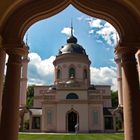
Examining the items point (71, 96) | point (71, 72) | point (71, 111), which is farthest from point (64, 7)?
point (71, 72)

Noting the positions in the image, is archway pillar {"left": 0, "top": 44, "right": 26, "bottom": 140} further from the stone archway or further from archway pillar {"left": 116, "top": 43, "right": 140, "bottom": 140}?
archway pillar {"left": 116, "top": 43, "right": 140, "bottom": 140}


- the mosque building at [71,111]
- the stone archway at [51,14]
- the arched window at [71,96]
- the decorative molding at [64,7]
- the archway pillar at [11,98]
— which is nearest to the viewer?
the archway pillar at [11,98]

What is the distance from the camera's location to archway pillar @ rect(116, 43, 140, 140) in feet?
22.4

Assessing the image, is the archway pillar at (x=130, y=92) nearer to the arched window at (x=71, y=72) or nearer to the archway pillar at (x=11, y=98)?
the archway pillar at (x=11, y=98)

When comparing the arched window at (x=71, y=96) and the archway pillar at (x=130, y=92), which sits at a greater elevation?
the arched window at (x=71, y=96)

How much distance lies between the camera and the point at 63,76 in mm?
45656

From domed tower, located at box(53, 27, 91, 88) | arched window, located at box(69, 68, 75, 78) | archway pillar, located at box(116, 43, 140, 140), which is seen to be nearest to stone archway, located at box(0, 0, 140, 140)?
archway pillar, located at box(116, 43, 140, 140)

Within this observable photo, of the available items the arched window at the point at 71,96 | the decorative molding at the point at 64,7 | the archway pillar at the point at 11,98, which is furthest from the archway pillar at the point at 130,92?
the arched window at the point at 71,96

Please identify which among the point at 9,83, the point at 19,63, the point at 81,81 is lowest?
the point at 9,83

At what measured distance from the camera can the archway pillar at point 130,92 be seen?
6.82 metres

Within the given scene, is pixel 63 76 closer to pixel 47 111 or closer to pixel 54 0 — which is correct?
pixel 47 111

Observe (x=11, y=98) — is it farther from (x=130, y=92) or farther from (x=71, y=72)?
(x=71, y=72)

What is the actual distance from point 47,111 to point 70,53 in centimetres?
1087

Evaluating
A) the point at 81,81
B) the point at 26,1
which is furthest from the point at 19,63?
the point at 81,81
